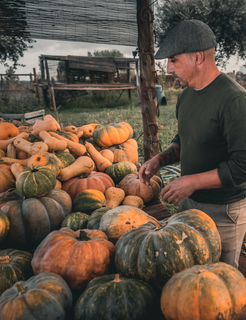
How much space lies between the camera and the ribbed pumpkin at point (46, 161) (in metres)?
2.51

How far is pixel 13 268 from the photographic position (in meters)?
1.42

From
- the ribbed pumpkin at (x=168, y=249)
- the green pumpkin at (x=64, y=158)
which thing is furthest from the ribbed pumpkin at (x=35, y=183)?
the ribbed pumpkin at (x=168, y=249)

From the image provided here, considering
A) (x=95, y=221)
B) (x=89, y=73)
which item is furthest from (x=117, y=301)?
(x=89, y=73)

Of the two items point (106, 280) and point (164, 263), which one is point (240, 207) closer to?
point (164, 263)

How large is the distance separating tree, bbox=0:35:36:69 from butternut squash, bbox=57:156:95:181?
646 inches

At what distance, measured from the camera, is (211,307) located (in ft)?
2.85

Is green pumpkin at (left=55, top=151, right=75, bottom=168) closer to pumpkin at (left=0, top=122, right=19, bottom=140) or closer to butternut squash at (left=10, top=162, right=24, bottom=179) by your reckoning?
butternut squash at (left=10, top=162, right=24, bottom=179)

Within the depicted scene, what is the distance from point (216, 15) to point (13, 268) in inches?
900

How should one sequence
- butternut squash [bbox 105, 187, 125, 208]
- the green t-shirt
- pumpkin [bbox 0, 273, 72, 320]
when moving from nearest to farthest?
pumpkin [bbox 0, 273, 72, 320] → the green t-shirt → butternut squash [bbox 105, 187, 125, 208]

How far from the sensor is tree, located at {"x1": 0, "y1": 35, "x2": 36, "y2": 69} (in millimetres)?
16616

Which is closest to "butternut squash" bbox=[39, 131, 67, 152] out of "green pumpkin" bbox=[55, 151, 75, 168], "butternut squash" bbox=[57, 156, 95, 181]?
"green pumpkin" bbox=[55, 151, 75, 168]

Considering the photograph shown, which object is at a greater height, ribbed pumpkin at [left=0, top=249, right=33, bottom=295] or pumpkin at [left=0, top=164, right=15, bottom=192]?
pumpkin at [left=0, top=164, right=15, bottom=192]

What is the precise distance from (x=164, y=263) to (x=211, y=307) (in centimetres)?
31

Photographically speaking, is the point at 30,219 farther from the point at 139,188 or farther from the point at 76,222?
the point at 139,188
